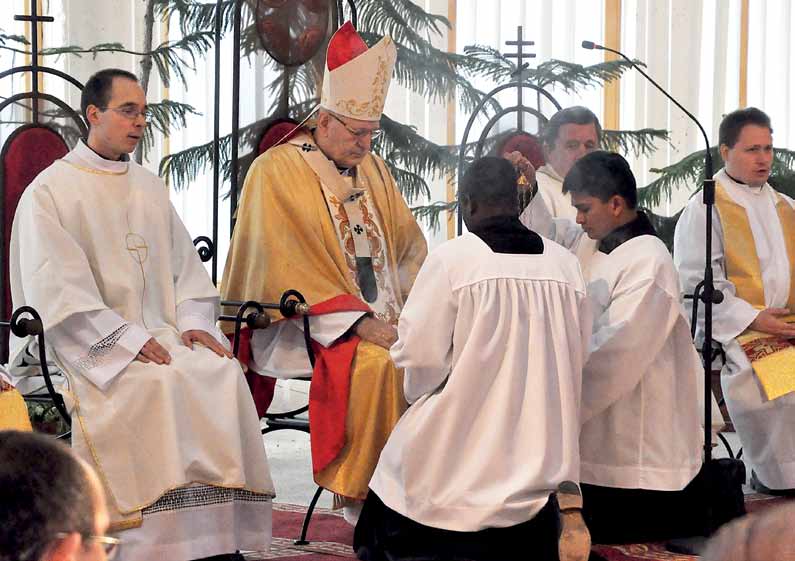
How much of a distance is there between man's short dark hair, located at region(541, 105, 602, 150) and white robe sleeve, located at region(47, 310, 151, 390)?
7.90ft

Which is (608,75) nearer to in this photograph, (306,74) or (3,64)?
(306,74)

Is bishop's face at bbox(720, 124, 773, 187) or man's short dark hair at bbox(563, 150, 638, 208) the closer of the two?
man's short dark hair at bbox(563, 150, 638, 208)

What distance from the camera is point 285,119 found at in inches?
227

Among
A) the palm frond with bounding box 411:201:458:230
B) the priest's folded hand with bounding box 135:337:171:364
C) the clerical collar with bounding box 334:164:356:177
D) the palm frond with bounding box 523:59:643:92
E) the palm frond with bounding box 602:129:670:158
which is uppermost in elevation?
the palm frond with bounding box 523:59:643:92

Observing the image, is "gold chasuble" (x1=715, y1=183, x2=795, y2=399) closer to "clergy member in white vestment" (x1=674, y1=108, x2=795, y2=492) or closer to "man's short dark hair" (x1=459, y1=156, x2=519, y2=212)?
"clergy member in white vestment" (x1=674, y1=108, x2=795, y2=492)

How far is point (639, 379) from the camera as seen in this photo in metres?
5.06

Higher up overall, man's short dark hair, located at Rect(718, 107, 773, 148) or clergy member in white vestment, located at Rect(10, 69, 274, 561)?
man's short dark hair, located at Rect(718, 107, 773, 148)

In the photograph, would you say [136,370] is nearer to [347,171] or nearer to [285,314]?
[285,314]

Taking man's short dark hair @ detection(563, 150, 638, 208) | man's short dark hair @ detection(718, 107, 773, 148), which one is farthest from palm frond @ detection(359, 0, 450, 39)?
man's short dark hair @ detection(563, 150, 638, 208)

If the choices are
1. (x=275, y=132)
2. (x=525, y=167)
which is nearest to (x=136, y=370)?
(x=275, y=132)

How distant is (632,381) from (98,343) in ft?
6.57

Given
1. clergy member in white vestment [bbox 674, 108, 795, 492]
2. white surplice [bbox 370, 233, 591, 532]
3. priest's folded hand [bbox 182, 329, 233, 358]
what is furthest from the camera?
clergy member in white vestment [bbox 674, 108, 795, 492]

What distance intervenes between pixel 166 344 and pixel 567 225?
2.03m

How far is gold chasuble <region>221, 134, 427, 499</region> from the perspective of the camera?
496 cm
